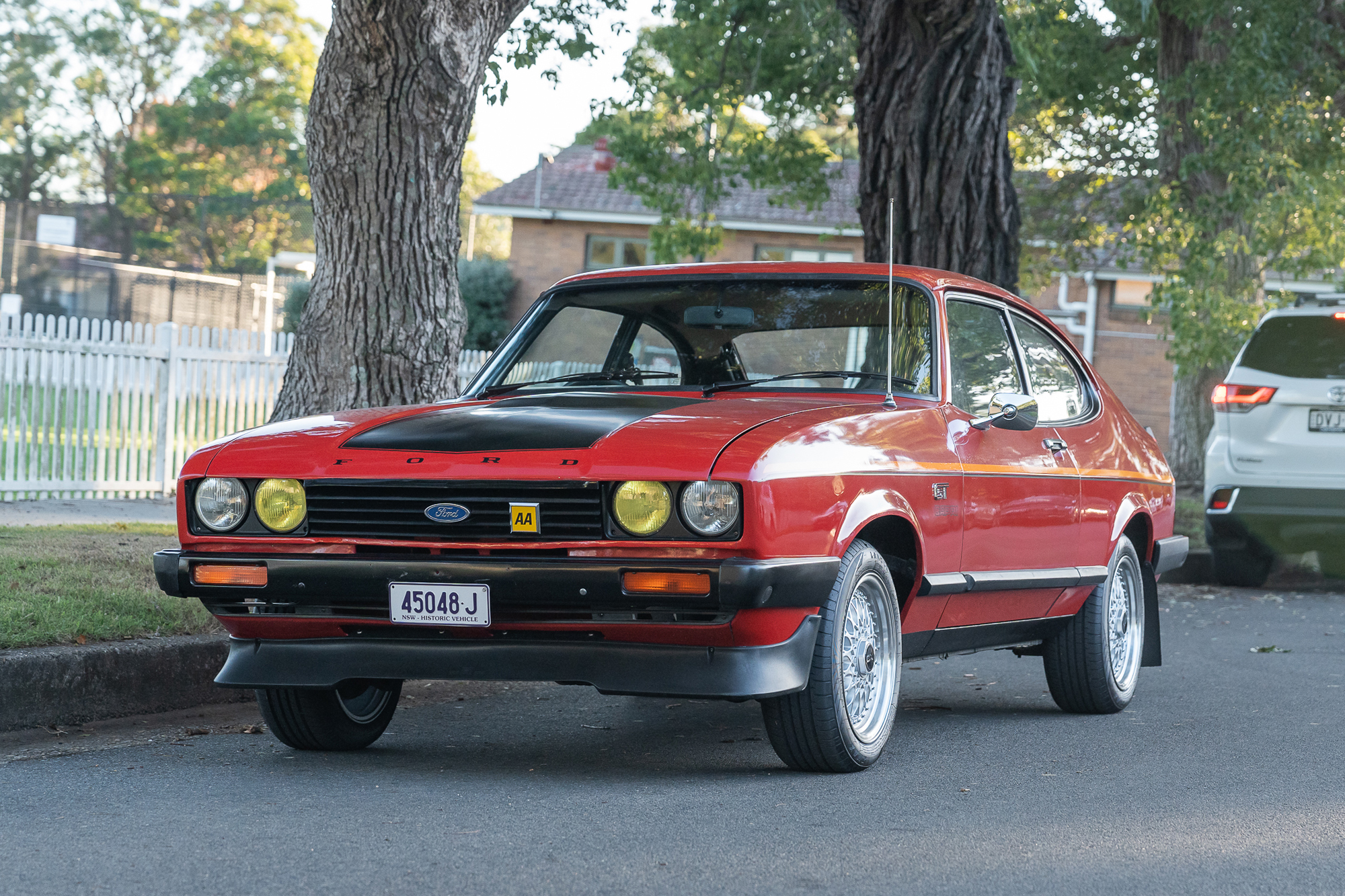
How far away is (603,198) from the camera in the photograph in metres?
34.3

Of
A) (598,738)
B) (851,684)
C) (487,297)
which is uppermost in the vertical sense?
(487,297)

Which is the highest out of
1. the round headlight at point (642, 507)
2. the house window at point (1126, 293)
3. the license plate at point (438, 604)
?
the house window at point (1126, 293)

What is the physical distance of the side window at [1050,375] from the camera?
6496 mm

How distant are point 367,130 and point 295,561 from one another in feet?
13.3

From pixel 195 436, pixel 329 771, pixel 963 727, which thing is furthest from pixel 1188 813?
pixel 195 436

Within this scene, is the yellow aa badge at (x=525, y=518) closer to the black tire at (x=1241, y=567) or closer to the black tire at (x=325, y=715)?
the black tire at (x=325, y=715)

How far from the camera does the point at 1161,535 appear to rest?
737 centimetres

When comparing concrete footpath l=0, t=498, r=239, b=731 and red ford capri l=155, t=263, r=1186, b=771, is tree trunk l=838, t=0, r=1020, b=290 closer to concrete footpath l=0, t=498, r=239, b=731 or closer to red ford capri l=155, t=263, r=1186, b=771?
red ford capri l=155, t=263, r=1186, b=771

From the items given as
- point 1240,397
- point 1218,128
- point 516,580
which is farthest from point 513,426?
point 1218,128

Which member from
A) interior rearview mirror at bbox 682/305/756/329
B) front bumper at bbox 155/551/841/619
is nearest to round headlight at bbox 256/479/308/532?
front bumper at bbox 155/551/841/619

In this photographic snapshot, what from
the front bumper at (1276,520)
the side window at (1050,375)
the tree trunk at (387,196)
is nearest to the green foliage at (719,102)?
the front bumper at (1276,520)

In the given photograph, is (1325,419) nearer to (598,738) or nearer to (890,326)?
(890,326)

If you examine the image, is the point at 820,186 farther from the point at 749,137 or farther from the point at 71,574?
the point at 71,574

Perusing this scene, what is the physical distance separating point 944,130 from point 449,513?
7587mm
